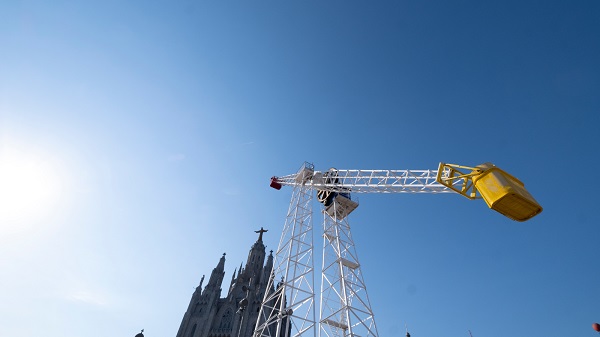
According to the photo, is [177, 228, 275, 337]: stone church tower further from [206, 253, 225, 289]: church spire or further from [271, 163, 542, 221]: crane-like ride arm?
[271, 163, 542, 221]: crane-like ride arm

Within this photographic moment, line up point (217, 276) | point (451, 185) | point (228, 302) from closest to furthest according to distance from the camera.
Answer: point (451, 185)
point (228, 302)
point (217, 276)

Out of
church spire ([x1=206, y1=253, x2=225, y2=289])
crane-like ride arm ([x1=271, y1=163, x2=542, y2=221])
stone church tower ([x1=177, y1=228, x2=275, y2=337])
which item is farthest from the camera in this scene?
church spire ([x1=206, y1=253, x2=225, y2=289])

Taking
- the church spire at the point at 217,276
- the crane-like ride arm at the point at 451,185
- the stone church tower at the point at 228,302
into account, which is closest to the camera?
the crane-like ride arm at the point at 451,185

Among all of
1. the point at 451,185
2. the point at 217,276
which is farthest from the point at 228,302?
the point at 451,185

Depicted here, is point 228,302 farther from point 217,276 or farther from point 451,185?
point 451,185

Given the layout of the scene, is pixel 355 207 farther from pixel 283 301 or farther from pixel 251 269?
pixel 251 269

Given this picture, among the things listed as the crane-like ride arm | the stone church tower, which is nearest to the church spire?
the stone church tower

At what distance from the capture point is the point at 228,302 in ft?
224

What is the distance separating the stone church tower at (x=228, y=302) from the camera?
6347 centimetres

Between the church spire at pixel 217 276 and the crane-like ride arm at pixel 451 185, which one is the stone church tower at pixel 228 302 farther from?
the crane-like ride arm at pixel 451 185

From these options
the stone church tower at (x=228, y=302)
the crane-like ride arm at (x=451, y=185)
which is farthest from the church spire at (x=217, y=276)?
the crane-like ride arm at (x=451, y=185)

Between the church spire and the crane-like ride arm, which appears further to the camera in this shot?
the church spire

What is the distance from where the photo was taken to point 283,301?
25016 millimetres

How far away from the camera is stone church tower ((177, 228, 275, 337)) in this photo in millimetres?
63469
